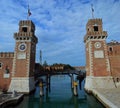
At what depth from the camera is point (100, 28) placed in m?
28.9

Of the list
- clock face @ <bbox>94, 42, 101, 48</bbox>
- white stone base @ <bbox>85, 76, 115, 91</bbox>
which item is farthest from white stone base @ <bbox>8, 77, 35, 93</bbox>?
clock face @ <bbox>94, 42, 101, 48</bbox>

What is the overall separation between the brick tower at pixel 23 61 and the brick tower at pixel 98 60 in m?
12.1

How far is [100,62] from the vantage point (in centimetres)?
2680


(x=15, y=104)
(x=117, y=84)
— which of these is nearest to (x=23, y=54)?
(x=15, y=104)

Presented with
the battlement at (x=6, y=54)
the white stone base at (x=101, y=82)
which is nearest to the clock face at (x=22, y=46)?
the battlement at (x=6, y=54)

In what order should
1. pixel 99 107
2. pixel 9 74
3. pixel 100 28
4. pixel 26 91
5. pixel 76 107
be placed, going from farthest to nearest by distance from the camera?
pixel 100 28 → pixel 9 74 → pixel 26 91 → pixel 76 107 → pixel 99 107

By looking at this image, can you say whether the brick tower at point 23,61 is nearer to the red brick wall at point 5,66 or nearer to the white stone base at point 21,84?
the white stone base at point 21,84

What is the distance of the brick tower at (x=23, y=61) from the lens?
2544cm

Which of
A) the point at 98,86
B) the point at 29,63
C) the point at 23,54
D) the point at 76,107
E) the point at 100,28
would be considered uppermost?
the point at 100,28

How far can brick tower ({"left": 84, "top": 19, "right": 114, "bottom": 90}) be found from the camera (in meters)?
25.7

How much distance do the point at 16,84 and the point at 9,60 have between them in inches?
206

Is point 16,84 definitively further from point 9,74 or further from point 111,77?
point 111,77

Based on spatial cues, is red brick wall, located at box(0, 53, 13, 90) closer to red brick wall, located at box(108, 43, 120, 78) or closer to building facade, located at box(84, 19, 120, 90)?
building facade, located at box(84, 19, 120, 90)

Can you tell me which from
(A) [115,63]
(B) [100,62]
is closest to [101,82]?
(B) [100,62]
